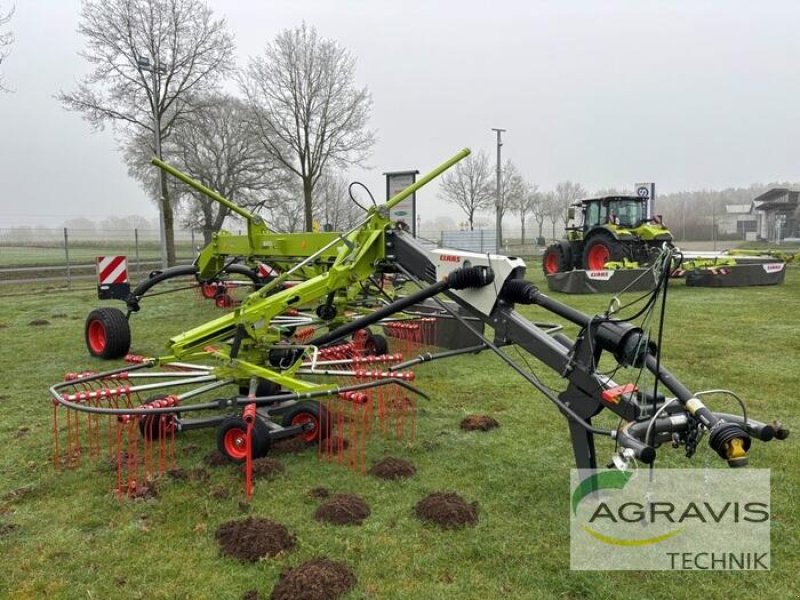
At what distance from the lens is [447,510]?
3.81 m

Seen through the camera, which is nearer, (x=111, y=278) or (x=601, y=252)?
(x=111, y=278)

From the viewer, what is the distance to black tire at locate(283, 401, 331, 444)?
197 inches

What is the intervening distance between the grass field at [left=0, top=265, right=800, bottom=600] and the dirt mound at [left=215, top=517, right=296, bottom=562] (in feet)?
0.21

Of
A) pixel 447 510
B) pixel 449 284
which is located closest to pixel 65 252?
pixel 449 284

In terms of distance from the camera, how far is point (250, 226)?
9.02m

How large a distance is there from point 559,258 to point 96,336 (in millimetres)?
14666

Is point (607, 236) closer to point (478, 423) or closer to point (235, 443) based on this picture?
point (478, 423)

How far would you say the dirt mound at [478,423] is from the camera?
17.9 feet

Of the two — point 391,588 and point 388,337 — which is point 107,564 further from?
point 388,337

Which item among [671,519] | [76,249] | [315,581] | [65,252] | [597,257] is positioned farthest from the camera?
[76,249]

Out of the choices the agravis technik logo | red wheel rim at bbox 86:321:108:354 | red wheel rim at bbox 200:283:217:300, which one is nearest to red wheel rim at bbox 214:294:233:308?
red wheel rim at bbox 200:283:217:300

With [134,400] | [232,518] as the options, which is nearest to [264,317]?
[232,518]

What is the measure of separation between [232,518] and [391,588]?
1.24 meters

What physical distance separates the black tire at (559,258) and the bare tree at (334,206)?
24939 mm
